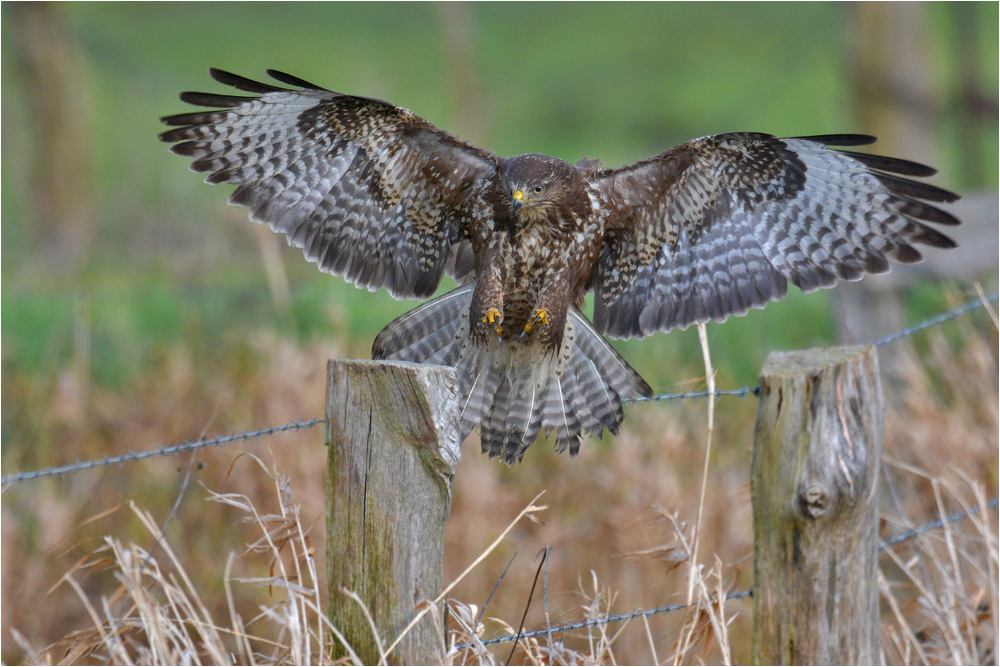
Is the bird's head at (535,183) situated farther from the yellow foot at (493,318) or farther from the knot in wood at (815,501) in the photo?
the knot in wood at (815,501)

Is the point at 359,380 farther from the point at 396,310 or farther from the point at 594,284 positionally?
the point at 396,310

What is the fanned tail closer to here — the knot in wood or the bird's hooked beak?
the bird's hooked beak

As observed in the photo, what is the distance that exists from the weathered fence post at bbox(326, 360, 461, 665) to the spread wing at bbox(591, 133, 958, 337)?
142 centimetres

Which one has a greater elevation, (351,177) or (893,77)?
(893,77)

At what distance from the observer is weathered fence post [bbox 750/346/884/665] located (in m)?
1.93

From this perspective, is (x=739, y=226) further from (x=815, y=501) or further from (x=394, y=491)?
(x=394, y=491)

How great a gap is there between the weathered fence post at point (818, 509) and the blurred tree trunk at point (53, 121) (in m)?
9.43

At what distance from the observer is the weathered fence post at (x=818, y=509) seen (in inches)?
76.1

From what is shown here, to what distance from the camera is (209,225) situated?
949cm

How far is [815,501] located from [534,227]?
55.6 inches

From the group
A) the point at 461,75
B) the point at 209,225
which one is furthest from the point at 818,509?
the point at 461,75

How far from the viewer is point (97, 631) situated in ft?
6.57

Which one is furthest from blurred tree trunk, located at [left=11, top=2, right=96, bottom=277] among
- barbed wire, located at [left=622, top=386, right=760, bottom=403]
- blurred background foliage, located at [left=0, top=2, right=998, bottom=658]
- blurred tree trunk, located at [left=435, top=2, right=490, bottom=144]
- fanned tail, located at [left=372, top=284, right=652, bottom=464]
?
barbed wire, located at [left=622, top=386, right=760, bottom=403]

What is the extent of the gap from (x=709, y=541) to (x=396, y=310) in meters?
2.72
